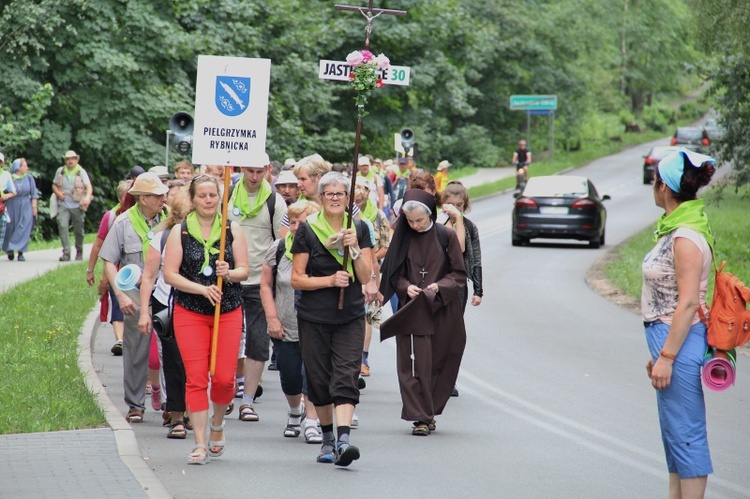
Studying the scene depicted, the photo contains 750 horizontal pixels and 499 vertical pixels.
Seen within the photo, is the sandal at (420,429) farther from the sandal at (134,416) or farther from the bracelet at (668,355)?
the bracelet at (668,355)

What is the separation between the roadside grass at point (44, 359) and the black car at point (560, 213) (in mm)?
12256

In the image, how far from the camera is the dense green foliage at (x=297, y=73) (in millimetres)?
29750

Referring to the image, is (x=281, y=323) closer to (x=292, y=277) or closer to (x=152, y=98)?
(x=292, y=277)

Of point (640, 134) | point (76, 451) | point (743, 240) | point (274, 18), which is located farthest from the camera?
point (640, 134)

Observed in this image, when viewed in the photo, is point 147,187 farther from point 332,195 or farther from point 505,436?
point 505,436

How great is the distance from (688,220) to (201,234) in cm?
337

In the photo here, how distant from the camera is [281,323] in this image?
349 inches

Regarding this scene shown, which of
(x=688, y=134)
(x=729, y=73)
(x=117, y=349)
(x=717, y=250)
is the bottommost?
(x=117, y=349)

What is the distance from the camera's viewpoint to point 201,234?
7.99 metres

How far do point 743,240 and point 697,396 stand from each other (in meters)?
20.1

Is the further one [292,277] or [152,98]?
[152,98]

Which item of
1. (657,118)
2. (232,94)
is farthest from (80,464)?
(657,118)

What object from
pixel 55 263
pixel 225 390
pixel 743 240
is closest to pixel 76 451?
pixel 225 390

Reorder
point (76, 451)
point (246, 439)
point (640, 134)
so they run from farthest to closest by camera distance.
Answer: point (640, 134) → point (246, 439) → point (76, 451)
